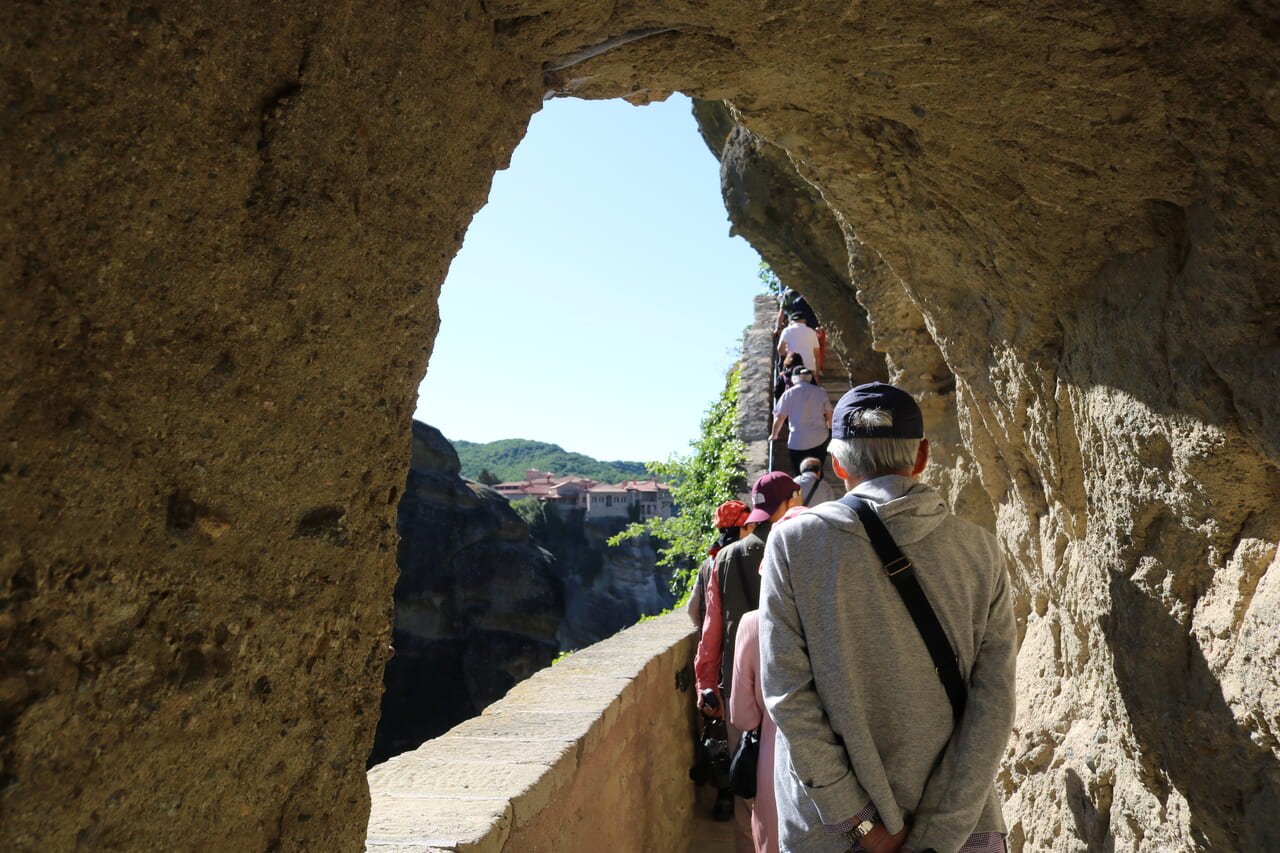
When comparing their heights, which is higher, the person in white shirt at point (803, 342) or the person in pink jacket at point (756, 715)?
the person in white shirt at point (803, 342)

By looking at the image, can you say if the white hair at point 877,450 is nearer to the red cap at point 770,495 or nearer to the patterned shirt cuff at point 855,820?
the patterned shirt cuff at point 855,820

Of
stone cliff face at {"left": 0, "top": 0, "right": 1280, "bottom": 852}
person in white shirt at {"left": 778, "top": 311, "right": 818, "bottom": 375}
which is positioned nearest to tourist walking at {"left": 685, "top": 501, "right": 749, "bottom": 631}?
stone cliff face at {"left": 0, "top": 0, "right": 1280, "bottom": 852}

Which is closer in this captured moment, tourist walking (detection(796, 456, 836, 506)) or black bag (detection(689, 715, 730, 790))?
black bag (detection(689, 715, 730, 790))

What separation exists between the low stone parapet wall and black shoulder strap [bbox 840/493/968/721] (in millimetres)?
888

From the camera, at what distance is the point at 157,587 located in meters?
1.08

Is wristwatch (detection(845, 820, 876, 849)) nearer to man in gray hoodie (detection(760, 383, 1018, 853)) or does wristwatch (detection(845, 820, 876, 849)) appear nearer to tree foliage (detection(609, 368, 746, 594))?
man in gray hoodie (detection(760, 383, 1018, 853))

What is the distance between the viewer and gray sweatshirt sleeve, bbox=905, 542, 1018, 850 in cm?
157

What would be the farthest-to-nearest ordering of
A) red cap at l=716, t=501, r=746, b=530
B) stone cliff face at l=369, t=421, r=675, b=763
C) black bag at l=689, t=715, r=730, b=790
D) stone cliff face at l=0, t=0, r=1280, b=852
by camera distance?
1. stone cliff face at l=369, t=421, r=675, b=763
2. black bag at l=689, t=715, r=730, b=790
3. red cap at l=716, t=501, r=746, b=530
4. stone cliff face at l=0, t=0, r=1280, b=852

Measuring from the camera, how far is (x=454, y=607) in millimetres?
30703

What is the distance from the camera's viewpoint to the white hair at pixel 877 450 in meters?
1.80

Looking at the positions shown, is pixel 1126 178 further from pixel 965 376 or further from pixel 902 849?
pixel 902 849

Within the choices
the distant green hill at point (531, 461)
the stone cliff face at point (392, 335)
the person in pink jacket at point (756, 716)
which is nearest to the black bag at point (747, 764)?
the person in pink jacket at point (756, 716)

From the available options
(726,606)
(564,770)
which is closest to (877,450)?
(564,770)

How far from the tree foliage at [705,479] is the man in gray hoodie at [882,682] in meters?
7.77
